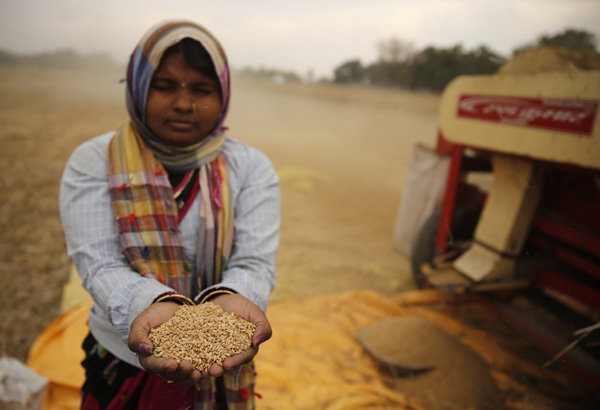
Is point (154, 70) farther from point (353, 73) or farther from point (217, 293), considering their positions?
point (353, 73)

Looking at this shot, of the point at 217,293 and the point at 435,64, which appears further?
the point at 435,64

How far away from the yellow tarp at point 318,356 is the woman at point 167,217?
0.66 metres

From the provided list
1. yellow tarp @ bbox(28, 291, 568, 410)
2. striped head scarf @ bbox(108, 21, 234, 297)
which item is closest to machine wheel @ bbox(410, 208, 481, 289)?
yellow tarp @ bbox(28, 291, 568, 410)

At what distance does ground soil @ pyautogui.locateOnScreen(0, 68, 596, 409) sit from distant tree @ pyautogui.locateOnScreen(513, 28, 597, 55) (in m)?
1.98

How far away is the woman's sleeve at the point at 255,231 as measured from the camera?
1.19 m

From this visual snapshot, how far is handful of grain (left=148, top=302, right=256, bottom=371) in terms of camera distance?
0.93 m

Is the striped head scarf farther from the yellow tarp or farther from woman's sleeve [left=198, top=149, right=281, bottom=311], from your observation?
the yellow tarp

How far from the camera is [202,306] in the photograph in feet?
3.50

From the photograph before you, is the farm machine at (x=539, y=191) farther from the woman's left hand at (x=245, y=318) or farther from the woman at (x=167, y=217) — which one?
the woman's left hand at (x=245, y=318)

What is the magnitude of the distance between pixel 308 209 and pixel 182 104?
5.41 metres

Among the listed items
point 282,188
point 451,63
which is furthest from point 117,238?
point 282,188

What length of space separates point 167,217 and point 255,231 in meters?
0.29

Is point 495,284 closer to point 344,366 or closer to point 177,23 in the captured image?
point 344,366

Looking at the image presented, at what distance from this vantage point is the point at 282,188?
7.31 m
